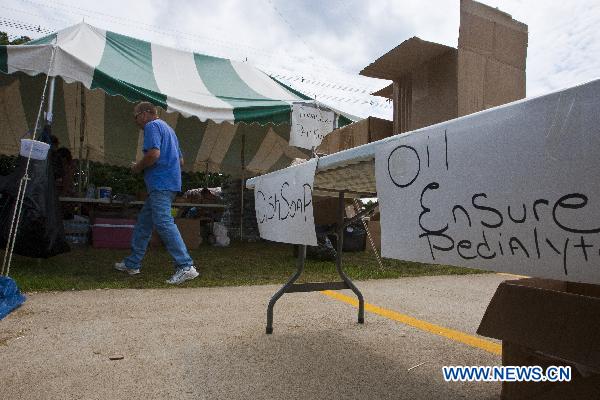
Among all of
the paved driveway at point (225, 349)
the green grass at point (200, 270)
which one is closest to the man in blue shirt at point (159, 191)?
the green grass at point (200, 270)

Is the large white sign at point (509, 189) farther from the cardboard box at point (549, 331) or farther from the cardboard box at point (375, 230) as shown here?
the cardboard box at point (375, 230)

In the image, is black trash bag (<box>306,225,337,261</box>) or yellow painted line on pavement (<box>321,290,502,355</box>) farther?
black trash bag (<box>306,225,337,261</box>)

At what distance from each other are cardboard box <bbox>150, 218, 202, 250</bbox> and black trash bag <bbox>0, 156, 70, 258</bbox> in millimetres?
2722

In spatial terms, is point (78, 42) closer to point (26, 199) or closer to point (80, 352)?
point (26, 199)

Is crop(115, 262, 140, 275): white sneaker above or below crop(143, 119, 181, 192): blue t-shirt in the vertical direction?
below

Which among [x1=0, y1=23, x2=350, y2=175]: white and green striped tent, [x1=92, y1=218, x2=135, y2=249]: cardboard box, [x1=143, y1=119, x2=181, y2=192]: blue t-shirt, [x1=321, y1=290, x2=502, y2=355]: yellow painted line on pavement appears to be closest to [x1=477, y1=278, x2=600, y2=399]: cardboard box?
[x1=321, y1=290, x2=502, y2=355]: yellow painted line on pavement

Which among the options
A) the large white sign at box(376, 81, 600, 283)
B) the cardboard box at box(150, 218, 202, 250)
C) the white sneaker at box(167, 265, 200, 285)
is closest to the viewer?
the large white sign at box(376, 81, 600, 283)

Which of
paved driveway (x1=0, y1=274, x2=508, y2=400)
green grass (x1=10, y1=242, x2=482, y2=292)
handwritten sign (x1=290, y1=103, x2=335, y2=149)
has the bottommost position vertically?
paved driveway (x1=0, y1=274, x2=508, y2=400)

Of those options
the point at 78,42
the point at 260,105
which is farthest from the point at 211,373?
the point at 78,42

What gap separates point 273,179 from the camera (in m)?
1.96

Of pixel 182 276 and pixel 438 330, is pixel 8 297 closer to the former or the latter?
pixel 182 276

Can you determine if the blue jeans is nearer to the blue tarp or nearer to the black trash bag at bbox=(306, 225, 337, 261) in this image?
the blue tarp

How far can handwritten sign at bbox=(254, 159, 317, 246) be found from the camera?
5.36 feet

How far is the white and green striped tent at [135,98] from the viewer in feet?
13.2
